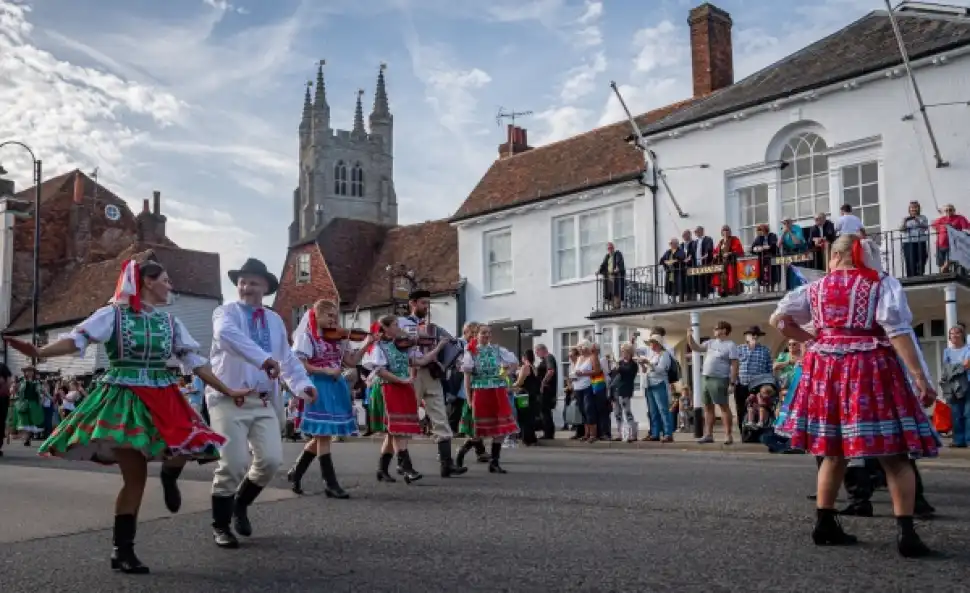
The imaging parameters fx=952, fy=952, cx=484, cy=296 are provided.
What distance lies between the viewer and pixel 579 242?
27.2 meters

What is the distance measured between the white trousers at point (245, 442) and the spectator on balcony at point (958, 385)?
37.6ft

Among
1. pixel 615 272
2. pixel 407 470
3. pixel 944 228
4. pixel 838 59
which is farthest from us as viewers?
pixel 615 272

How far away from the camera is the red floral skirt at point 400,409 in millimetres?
9992

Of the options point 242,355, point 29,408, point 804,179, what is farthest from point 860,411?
point 29,408

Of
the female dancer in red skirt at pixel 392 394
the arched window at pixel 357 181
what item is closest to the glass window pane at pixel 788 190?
the female dancer in red skirt at pixel 392 394

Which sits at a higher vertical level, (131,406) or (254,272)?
(254,272)

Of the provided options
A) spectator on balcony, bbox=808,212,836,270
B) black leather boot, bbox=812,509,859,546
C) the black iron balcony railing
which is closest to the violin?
black leather boot, bbox=812,509,859,546

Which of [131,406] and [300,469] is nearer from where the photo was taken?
[131,406]

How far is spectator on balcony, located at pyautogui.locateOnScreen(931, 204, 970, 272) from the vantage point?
17719 mm

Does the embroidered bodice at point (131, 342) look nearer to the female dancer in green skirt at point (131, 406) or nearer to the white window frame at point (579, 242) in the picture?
the female dancer in green skirt at point (131, 406)

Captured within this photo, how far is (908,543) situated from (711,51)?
24051mm

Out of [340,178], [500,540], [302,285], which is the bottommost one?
[500,540]

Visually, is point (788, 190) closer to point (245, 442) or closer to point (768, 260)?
point (768, 260)

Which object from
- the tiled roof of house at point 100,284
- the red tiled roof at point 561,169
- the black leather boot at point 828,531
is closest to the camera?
the black leather boot at point 828,531
